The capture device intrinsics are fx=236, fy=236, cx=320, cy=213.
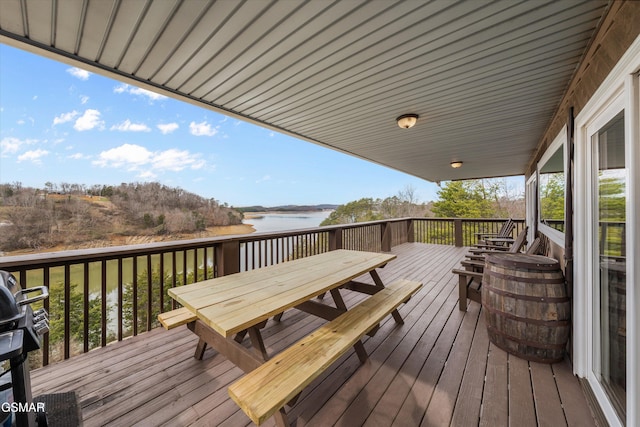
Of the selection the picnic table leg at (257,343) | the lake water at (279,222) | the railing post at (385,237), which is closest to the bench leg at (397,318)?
the picnic table leg at (257,343)

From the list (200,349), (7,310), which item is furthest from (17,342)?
(200,349)

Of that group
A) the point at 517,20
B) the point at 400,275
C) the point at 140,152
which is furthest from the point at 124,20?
the point at 140,152

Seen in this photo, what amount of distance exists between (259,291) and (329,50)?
6.27 feet

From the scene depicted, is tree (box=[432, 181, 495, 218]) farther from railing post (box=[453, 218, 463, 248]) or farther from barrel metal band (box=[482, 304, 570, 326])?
barrel metal band (box=[482, 304, 570, 326])

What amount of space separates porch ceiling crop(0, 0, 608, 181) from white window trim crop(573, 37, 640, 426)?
1.83 feet

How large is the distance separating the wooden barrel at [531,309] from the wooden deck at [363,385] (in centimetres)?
13

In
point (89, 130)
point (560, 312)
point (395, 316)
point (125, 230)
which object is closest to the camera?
point (560, 312)

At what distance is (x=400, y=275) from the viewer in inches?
170

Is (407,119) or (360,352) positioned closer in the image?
(360,352)

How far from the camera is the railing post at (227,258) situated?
2.77 metres

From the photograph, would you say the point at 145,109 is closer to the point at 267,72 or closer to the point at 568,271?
the point at 267,72

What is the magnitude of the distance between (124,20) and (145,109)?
23.3 metres

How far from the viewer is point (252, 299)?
1.60m

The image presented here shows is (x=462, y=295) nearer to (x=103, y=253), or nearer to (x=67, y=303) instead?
(x=103, y=253)
